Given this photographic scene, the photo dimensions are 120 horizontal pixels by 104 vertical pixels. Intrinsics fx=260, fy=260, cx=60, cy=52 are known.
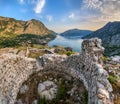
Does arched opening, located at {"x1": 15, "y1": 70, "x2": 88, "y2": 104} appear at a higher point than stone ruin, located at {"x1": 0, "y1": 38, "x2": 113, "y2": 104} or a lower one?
lower

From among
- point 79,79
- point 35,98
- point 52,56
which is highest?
point 52,56

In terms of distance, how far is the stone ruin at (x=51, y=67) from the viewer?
22047 millimetres

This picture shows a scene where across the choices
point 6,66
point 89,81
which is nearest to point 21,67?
point 6,66

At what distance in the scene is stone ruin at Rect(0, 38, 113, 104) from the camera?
22.0 m

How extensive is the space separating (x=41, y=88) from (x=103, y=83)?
7.04m

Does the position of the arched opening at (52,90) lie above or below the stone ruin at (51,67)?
below

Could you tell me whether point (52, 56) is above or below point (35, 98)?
above

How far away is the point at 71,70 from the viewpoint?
80.5ft

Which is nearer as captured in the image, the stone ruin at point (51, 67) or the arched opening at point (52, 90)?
the stone ruin at point (51, 67)

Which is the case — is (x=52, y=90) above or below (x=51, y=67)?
below

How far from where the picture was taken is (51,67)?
25703mm

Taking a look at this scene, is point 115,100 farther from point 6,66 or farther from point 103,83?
point 6,66

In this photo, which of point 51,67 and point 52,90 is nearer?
point 52,90

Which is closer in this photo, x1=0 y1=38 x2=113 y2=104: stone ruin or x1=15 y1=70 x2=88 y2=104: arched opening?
x1=0 y1=38 x2=113 y2=104: stone ruin
